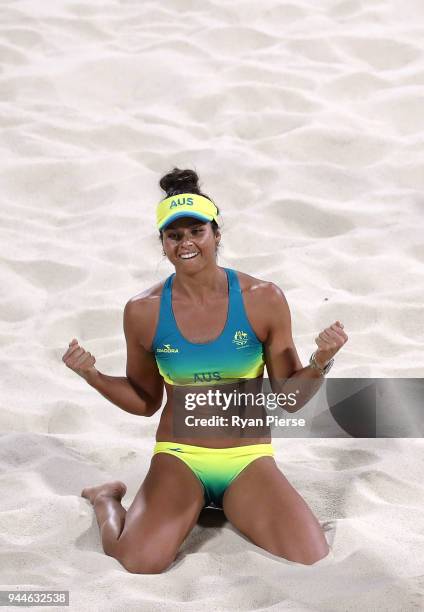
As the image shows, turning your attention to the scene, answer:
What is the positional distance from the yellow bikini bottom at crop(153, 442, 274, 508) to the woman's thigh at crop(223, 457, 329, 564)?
0.02 meters

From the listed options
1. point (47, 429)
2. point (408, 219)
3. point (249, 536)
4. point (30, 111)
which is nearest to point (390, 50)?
point (408, 219)

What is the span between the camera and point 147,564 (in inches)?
117

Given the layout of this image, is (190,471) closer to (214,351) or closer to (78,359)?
(214,351)

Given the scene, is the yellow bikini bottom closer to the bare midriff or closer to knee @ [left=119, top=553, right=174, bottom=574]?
the bare midriff

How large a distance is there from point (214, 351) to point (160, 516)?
0.53m

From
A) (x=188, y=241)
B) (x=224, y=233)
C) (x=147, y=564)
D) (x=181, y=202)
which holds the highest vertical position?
(x=224, y=233)

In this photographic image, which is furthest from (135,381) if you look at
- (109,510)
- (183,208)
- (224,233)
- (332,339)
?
(224,233)

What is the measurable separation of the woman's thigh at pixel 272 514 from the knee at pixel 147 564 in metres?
0.27

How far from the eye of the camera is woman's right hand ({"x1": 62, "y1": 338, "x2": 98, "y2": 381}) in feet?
10.2

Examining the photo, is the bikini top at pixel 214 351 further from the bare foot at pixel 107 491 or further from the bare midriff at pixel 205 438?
the bare foot at pixel 107 491

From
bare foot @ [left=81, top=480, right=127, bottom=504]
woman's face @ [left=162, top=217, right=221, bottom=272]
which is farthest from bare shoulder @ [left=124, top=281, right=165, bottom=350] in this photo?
bare foot @ [left=81, top=480, right=127, bottom=504]

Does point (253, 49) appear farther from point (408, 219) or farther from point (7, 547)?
point (7, 547)

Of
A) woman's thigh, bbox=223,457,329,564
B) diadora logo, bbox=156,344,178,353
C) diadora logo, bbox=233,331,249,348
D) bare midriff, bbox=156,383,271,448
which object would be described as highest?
diadora logo, bbox=233,331,249,348

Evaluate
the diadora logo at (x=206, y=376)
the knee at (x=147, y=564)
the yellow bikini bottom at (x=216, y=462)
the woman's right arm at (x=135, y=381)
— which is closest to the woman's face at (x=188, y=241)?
the woman's right arm at (x=135, y=381)
